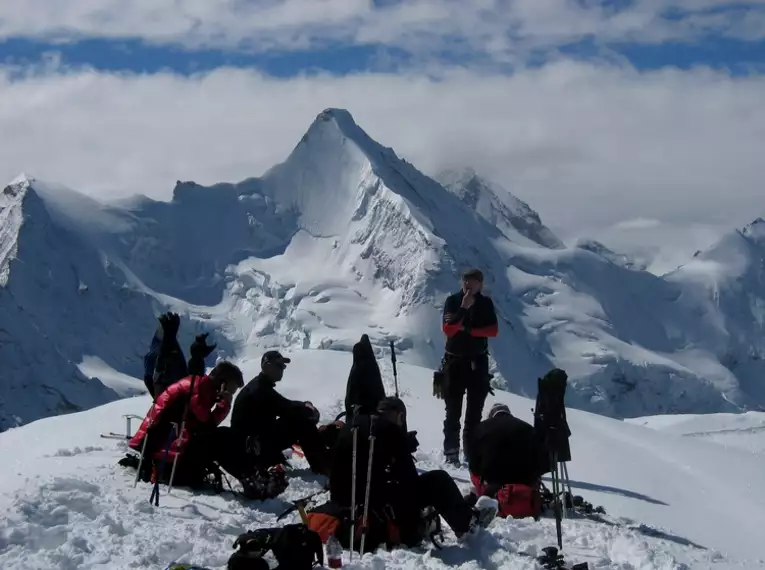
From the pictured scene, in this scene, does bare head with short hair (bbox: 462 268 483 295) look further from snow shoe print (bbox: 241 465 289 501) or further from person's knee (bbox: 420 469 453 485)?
person's knee (bbox: 420 469 453 485)

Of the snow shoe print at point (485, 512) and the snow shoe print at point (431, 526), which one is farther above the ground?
the snow shoe print at point (485, 512)

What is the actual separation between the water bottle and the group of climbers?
12cm

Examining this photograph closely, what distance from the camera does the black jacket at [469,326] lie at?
1355 cm

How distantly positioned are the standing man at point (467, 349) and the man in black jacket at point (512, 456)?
2.04 meters

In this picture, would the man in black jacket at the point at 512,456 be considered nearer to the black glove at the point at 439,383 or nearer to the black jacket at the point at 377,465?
the black jacket at the point at 377,465

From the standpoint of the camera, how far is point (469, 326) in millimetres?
13570

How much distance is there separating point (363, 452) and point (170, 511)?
1812mm

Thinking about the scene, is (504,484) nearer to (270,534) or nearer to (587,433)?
(270,534)

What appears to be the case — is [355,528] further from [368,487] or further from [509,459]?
[509,459]

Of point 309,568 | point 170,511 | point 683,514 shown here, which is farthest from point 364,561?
point 683,514

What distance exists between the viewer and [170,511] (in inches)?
382

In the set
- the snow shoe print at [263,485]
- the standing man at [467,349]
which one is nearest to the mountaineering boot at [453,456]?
the standing man at [467,349]

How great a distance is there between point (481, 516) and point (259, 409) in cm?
303

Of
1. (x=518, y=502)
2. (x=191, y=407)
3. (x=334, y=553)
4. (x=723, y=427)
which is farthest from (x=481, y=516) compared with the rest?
(x=723, y=427)
